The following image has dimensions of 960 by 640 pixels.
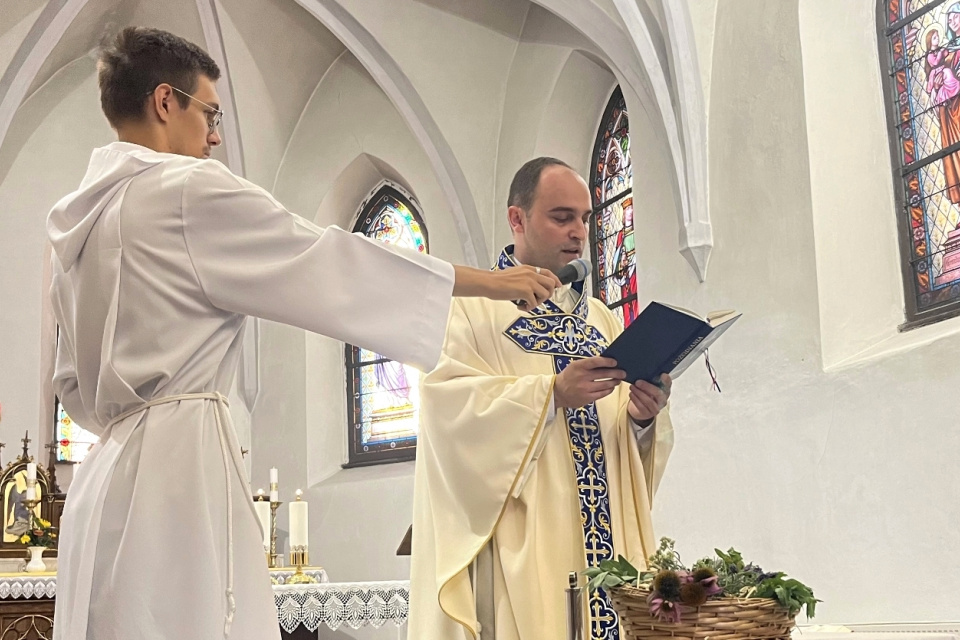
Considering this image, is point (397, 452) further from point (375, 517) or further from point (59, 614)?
point (59, 614)

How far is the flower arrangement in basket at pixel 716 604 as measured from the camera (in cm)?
221

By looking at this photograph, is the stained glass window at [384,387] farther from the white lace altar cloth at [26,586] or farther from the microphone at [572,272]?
the microphone at [572,272]

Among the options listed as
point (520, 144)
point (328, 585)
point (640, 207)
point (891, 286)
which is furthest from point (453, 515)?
point (520, 144)

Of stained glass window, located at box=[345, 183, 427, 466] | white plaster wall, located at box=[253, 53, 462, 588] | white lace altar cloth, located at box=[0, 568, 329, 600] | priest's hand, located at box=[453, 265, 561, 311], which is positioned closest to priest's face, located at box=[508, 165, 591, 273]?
priest's hand, located at box=[453, 265, 561, 311]

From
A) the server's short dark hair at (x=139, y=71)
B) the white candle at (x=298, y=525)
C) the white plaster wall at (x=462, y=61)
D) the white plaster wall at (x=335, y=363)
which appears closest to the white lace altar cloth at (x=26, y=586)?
the white candle at (x=298, y=525)

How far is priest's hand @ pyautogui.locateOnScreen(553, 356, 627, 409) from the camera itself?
9.61 feet

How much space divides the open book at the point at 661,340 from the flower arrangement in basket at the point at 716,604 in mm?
A: 660

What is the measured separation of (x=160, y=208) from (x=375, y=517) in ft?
26.3

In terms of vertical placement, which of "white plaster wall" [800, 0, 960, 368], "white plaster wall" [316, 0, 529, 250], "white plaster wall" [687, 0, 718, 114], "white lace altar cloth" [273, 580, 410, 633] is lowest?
"white lace altar cloth" [273, 580, 410, 633]

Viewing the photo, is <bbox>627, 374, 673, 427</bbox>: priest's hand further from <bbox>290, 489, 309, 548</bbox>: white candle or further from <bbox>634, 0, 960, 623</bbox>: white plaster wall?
<bbox>290, 489, 309, 548</bbox>: white candle

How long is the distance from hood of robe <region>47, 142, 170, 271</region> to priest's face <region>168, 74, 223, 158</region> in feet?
0.35

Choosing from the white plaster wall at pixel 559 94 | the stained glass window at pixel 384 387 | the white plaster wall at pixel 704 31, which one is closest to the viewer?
the white plaster wall at pixel 704 31

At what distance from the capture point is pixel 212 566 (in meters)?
1.92

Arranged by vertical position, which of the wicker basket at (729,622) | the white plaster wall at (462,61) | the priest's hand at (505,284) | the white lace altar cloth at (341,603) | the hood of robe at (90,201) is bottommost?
the white lace altar cloth at (341,603)
